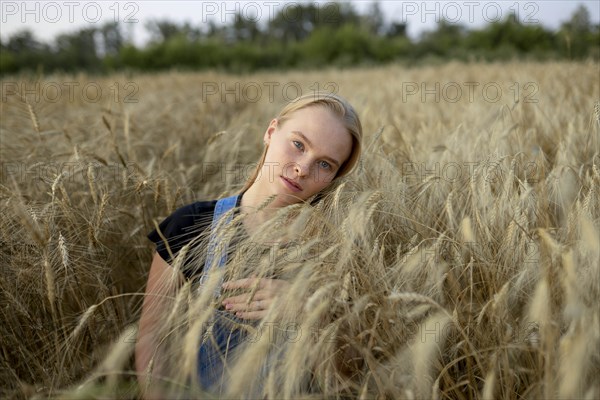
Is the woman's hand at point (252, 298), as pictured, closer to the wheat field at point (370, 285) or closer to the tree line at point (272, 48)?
the wheat field at point (370, 285)

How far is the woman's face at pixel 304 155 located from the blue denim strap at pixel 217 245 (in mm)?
142

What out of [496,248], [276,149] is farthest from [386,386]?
[276,149]

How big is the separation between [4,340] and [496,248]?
1.50 meters

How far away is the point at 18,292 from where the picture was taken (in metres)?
1.34

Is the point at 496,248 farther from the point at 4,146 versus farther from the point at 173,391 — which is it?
the point at 4,146

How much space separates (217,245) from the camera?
1.10 metres

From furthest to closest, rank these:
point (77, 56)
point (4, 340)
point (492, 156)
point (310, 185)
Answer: point (77, 56) → point (492, 156) → point (310, 185) → point (4, 340)

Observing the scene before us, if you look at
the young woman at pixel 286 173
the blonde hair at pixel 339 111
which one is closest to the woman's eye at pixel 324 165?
the young woman at pixel 286 173

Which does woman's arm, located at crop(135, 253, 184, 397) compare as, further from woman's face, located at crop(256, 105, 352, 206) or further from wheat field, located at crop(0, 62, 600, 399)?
woman's face, located at crop(256, 105, 352, 206)

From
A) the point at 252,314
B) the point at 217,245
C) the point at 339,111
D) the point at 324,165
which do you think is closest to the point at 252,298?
the point at 252,314

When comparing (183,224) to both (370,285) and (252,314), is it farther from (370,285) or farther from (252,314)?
(370,285)

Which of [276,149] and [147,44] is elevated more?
[147,44]

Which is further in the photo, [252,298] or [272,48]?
[272,48]

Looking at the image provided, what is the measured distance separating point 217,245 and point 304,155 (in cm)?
46
